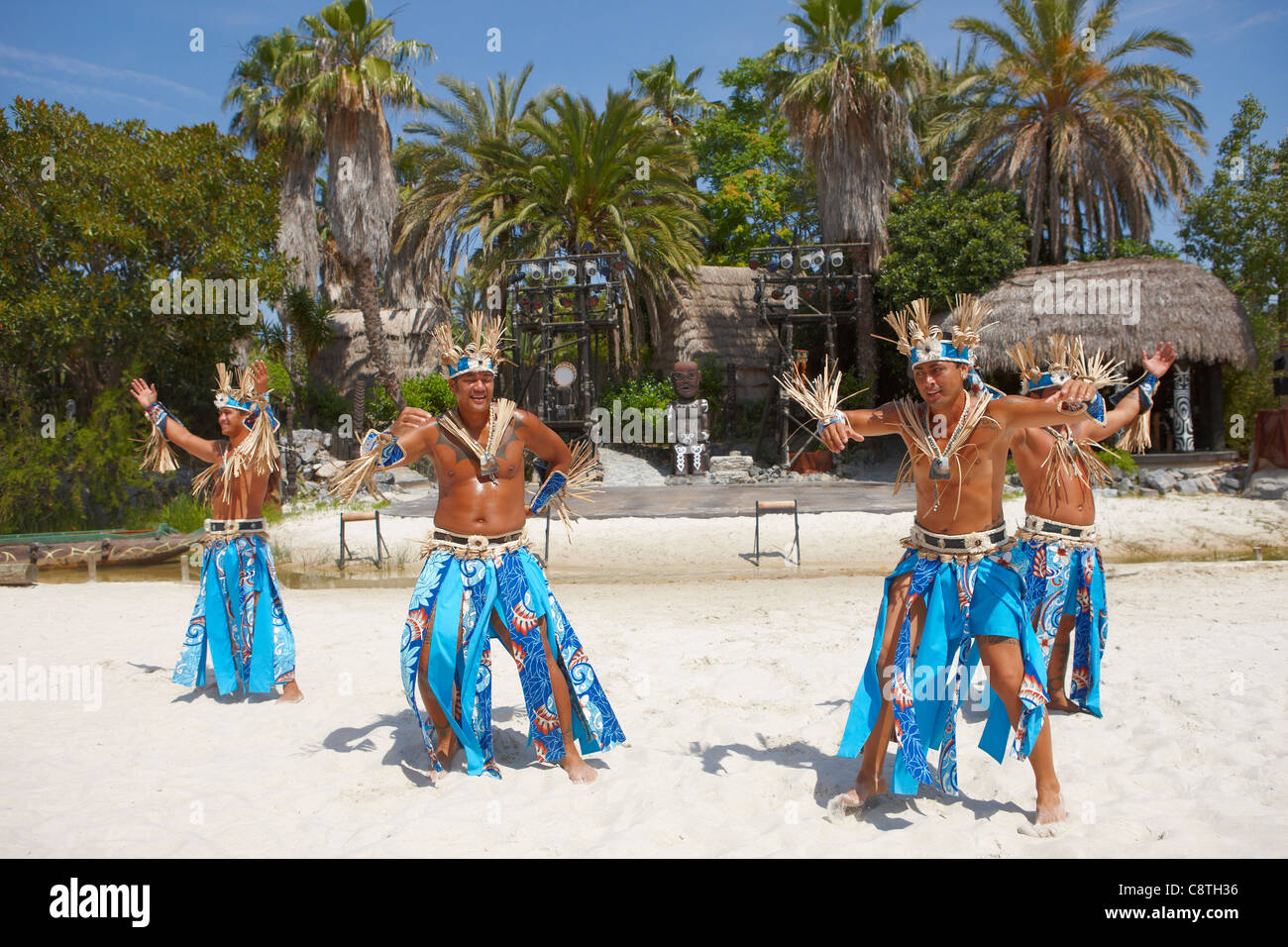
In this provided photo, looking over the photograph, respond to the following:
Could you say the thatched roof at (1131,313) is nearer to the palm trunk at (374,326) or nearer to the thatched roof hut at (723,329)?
the thatched roof hut at (723,329)

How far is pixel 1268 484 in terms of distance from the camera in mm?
13758

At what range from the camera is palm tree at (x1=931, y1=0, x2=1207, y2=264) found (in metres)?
18.9

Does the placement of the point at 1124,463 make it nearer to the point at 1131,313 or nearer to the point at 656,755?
the point at 1131,313

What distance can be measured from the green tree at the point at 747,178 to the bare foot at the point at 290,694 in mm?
22403

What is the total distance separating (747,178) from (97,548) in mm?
20704

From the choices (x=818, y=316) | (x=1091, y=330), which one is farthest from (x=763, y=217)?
(x=1091, y=330)

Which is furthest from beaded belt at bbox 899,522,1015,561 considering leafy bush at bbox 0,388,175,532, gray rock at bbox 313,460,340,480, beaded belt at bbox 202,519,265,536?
gray rock at bbox 313,460,340,480

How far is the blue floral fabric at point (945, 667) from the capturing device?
3.55 m

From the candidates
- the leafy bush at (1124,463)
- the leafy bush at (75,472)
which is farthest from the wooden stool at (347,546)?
the leafy bush at (1124,463)

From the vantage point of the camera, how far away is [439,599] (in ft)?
13.4

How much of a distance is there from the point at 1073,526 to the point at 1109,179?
1831 centimetres

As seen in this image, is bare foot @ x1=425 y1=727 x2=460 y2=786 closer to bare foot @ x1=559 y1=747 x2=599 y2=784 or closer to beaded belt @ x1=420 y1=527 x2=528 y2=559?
bare foot @ x1=559 y1=747 x2=599 y2=784

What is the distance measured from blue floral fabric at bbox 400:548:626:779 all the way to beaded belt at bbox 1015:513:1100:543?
2.58m

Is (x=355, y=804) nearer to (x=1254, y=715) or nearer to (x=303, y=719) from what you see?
(x=303, y=719)
